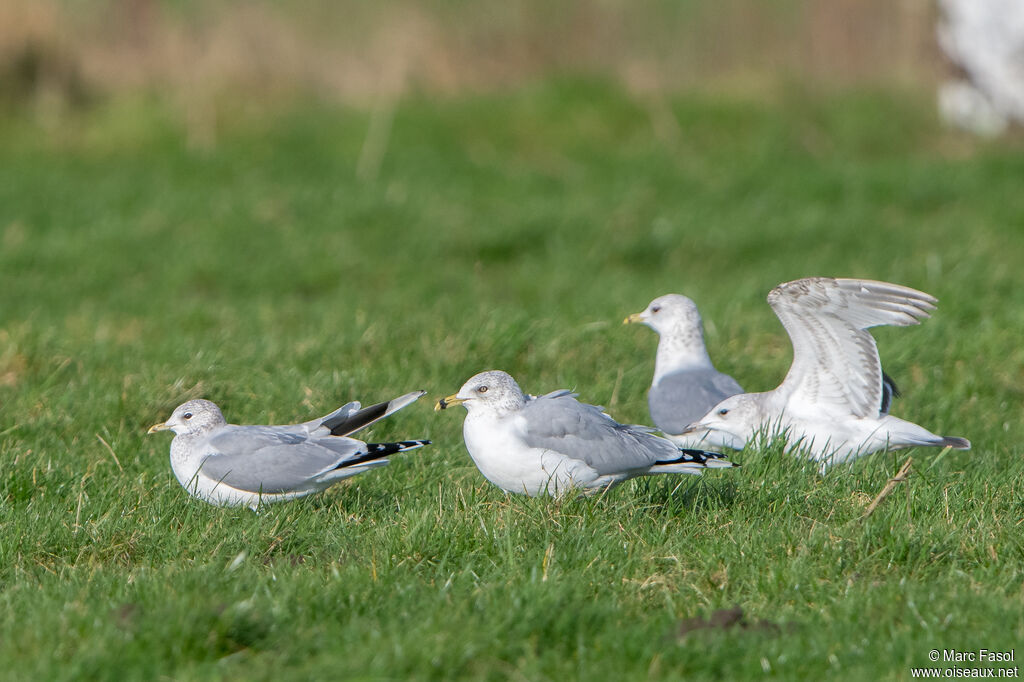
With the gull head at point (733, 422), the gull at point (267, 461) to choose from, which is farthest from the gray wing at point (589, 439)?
the gull head at point (733, 422)

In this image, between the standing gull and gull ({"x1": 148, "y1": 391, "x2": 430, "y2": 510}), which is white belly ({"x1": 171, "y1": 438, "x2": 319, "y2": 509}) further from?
the standing gull

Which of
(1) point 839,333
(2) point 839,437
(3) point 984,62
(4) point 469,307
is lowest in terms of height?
(4) point 469,307

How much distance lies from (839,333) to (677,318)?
1261 mm

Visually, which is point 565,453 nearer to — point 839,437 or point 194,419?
point 839,437

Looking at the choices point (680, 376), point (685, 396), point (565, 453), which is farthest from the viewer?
point (680, 376)

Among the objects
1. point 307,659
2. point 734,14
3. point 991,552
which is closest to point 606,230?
point 734,14

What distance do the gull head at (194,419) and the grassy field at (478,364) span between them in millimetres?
254

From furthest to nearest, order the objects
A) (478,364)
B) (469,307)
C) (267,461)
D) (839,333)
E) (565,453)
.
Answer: (469,307), (478,364), (839,333), (267,461), (565,453)

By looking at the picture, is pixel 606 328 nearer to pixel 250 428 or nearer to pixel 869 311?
pixel 869 311

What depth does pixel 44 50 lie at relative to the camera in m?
14.1

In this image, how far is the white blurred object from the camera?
43.8 ft

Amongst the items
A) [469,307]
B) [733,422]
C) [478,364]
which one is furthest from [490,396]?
[469,307]

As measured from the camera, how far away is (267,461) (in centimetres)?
491

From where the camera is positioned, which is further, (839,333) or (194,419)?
(839,333)
